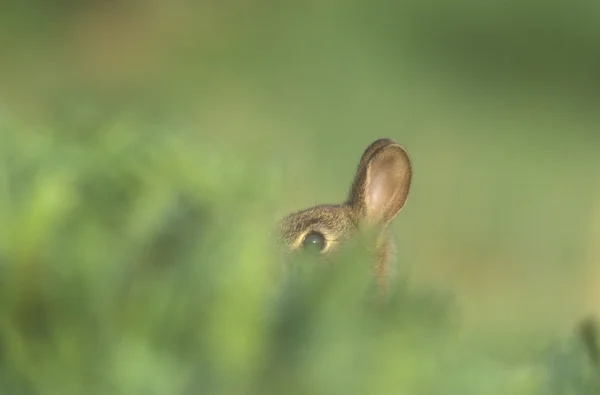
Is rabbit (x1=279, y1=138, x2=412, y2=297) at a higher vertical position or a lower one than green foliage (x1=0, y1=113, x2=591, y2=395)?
higher

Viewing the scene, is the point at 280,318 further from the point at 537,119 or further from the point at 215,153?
the point at 537,119

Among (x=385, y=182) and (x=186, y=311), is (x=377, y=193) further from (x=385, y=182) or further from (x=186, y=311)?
(x=186, y=311)

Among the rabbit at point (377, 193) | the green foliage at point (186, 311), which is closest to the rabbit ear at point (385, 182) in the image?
the rabbit at point (377, 193)

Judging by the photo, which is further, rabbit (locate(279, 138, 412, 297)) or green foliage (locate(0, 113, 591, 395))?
rabbit (locate(279, 138, 412, 297))

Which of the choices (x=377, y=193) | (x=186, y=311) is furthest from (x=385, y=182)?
(x=186, y=311)

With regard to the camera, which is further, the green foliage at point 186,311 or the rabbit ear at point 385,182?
the rabbit ear at point 385,182

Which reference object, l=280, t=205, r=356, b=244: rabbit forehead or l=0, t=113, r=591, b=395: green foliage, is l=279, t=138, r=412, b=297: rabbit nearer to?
l=280, t=205, r=356, b=244: rabbit forehead

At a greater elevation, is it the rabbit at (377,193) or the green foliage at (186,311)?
the rabbit at (377,193)

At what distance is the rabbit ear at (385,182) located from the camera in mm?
699

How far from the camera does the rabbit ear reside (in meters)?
0.70

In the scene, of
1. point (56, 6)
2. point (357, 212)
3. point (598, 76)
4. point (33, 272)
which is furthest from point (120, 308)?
point (56, 6)

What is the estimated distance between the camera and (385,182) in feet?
2.33

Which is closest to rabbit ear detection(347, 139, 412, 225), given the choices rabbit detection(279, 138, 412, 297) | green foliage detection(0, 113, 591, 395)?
rabbit detection(279, 138, 412, 297)

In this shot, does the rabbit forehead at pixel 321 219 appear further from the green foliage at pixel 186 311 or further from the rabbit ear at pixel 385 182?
the green foliage at pixel 186 311
